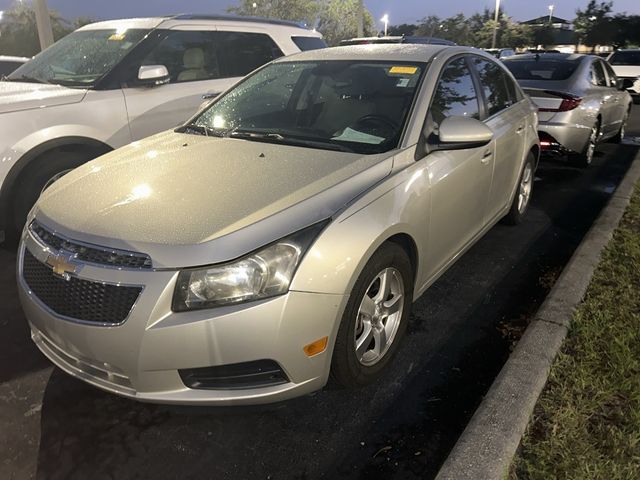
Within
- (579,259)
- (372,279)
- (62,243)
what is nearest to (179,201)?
(62,243)

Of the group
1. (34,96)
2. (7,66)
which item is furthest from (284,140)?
(7,66)

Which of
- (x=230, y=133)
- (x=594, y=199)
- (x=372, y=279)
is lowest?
(x=594, y=199)

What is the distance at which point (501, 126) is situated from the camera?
13.3 feet

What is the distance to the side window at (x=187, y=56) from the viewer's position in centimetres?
512

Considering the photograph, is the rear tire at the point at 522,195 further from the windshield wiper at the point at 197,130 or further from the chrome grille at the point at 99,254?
the chrome grille at the point at 99,254

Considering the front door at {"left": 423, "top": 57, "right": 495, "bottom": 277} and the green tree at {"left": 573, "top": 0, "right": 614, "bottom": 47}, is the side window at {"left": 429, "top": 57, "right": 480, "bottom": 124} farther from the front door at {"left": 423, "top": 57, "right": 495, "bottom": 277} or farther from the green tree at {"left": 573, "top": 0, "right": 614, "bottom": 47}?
the green tree at {"left": 573, "top": 0, "right": 614, "bottom": 47}

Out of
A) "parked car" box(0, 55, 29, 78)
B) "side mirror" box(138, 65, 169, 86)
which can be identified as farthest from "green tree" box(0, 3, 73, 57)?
"side mirror" box(138, 65, 169, 86)

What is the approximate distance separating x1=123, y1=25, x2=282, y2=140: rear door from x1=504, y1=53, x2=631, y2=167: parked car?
11.4 ft

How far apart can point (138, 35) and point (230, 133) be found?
2.37 meters

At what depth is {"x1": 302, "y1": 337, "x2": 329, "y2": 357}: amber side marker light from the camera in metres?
2.21

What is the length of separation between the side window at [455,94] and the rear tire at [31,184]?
314cm

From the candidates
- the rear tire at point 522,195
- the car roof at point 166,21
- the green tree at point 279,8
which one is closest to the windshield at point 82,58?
the car roof at point 166,21

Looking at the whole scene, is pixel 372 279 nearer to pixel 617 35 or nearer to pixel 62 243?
pixel 62 243

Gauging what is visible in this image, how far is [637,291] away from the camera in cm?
345
